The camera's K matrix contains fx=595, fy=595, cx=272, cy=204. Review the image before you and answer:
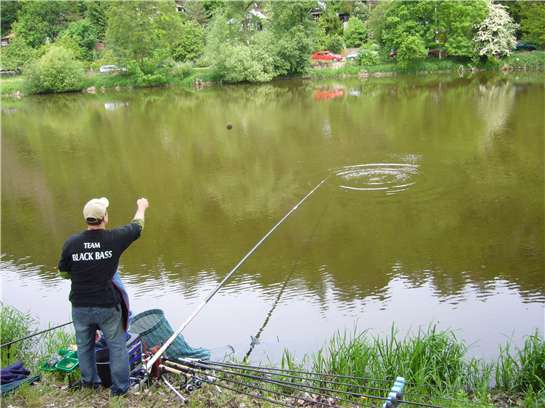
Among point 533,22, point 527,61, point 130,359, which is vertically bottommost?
point 130,359

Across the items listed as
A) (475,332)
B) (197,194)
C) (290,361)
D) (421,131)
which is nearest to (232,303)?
(290,361)

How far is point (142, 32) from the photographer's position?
1672 inches

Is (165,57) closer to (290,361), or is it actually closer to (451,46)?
(451,46)

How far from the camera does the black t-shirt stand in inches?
166

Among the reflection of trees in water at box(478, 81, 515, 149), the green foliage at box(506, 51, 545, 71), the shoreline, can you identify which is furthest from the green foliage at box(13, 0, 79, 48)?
the reflection of trees in water at box(478, 81, 515, 149)

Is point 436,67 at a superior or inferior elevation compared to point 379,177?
superior

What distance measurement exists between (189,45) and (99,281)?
43.4m

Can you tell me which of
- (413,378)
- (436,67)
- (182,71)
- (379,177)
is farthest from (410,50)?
(413,378)

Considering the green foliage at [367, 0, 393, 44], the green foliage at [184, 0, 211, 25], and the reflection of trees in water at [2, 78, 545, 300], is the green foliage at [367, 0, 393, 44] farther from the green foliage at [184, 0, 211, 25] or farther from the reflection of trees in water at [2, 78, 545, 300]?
the green foliage at [184, 0, 211, 25]

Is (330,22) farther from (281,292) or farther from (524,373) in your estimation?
(524,373)

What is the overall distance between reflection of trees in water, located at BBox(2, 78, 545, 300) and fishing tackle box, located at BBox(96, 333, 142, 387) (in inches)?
141

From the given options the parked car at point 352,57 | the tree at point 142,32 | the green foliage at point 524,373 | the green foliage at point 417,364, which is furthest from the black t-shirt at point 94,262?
the tree at point 142,32

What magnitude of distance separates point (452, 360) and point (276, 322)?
245 cm

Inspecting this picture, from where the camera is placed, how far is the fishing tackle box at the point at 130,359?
4.70m
